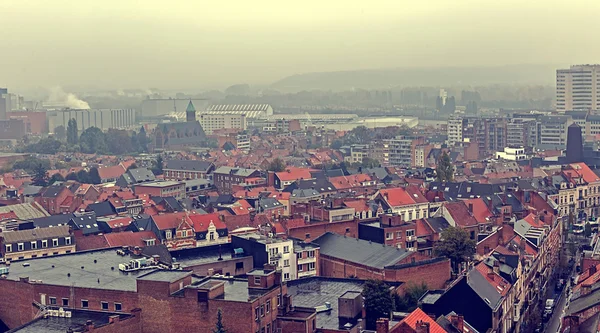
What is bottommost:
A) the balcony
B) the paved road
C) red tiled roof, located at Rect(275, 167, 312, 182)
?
the paved road

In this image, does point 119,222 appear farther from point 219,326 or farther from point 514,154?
point 514,154

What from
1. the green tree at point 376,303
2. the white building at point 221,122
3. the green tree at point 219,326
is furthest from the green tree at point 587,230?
the white building at point 221,122

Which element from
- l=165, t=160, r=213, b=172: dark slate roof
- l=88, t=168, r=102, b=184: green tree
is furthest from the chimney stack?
l=165, t=160, r=213, b=172: dark slate roof

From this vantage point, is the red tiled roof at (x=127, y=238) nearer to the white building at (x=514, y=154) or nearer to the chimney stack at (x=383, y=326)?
the chimney stack at (x=383, y=326)

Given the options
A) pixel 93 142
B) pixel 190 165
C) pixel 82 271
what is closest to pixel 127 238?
pixel 82 271

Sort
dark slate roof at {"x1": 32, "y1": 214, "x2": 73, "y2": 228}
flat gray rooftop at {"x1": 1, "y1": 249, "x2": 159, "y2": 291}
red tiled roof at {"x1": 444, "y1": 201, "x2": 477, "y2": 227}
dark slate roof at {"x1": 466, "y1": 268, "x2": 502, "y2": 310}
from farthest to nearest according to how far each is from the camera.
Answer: red tiled roof at {"x1": 444, "y1": 201, "x2": 477, "y2": 227}
dark slate roof at {"x1": 32, "y1": 214, "x2": 73, "y2": 228}
flat gray rooftop at {"x1": 1, "y1": 249, "x2": 159, "y2": 291}
dark slate roof at {"x1": 466, "y1": 268, "x2": 502, "y2": 310}

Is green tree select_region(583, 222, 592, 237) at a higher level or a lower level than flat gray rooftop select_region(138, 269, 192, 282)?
lower

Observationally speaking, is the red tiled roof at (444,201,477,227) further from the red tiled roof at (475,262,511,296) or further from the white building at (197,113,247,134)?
the white building at (197,113,247,134)
